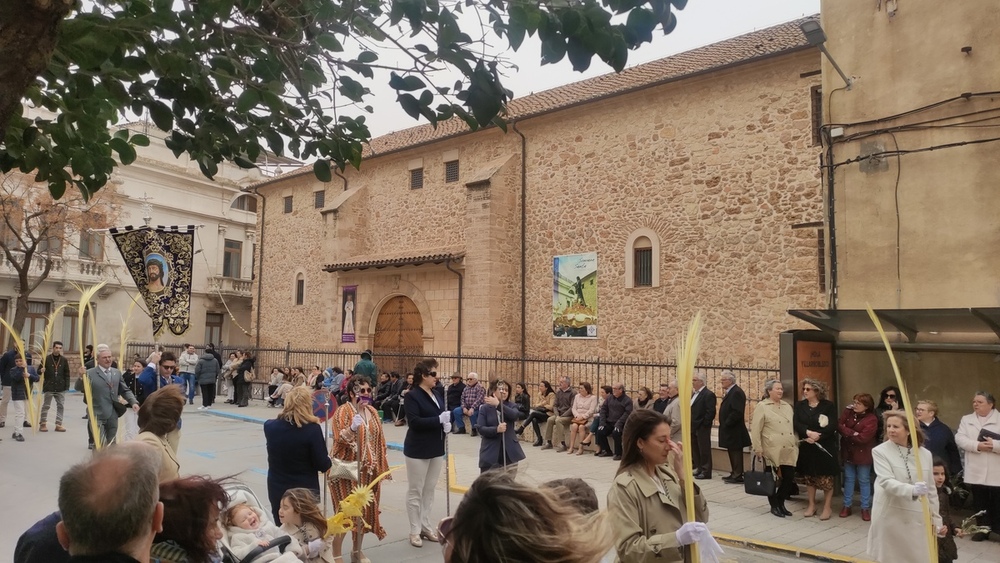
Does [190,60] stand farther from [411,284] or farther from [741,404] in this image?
[411,284]

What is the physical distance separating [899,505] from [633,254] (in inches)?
481

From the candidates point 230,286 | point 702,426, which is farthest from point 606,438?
point 230,286

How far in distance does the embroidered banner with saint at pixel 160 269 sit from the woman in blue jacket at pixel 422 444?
170 inches

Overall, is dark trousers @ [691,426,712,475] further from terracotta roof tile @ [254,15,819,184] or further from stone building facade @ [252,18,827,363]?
terracotta roof tile @ [254,15,819,184]

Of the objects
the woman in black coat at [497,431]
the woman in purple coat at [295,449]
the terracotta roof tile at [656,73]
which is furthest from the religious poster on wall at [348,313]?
the woman in purple coat at [295,449]

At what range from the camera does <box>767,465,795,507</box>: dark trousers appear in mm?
8852

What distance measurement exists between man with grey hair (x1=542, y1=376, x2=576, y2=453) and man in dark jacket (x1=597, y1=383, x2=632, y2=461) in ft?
3.48

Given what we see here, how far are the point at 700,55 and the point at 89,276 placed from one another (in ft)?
80.4

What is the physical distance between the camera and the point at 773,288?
49.4ft

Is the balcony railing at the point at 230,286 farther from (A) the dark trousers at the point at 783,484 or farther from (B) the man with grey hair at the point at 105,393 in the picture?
(A) the dark trousers at the point at 783,484

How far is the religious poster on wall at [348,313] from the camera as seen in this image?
23547mm

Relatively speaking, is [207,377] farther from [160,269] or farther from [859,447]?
[859,447]

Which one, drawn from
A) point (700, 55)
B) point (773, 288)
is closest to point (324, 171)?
point (773, 288)

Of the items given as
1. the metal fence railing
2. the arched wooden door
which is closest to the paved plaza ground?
the metal fence railing
